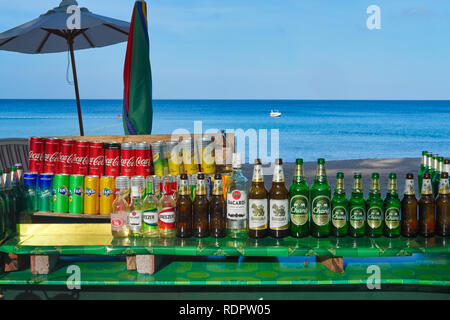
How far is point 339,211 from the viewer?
2.39m

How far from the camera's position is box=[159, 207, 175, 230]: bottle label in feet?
7.97

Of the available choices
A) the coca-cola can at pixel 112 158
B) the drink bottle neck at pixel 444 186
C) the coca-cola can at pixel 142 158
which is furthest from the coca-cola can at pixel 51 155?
the drink bottle neck at pixel 444 186

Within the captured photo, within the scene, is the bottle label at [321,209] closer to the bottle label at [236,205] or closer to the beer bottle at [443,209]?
the bottle label at [236,205]

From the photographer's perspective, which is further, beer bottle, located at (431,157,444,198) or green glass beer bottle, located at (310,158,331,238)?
beer bottle, located at (431,157,444,198)

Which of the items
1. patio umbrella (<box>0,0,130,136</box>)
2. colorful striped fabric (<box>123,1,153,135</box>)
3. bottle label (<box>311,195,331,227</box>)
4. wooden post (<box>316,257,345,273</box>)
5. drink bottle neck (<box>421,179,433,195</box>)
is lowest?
wooden post (<box>316,257,345,273</box>)

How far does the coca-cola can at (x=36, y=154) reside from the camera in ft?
9.08

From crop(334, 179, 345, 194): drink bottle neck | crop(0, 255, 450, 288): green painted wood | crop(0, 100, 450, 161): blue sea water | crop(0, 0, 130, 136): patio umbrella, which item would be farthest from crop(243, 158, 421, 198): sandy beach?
crop(0, 100, 450, 161): blue sea water

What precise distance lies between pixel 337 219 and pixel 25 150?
152 inches

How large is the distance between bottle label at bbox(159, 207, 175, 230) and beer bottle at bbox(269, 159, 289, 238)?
52 cm

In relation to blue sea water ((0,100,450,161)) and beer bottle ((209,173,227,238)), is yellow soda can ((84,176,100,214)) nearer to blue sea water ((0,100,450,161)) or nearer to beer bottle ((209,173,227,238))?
beer bottle ((209,173,227,238))

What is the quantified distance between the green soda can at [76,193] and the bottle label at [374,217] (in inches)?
63.2

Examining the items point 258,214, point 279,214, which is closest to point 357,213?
point 279,214

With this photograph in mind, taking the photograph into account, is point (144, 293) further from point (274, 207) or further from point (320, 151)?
point (320, 151)
